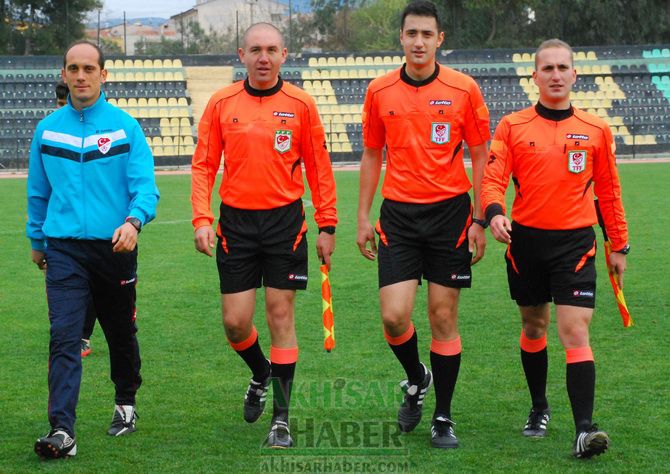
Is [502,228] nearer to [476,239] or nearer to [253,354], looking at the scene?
[476,239]

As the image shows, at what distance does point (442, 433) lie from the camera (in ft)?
17.7

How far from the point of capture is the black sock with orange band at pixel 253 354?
19.3 ft

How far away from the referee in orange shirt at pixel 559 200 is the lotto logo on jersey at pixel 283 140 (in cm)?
103

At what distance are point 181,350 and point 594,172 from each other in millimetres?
3601

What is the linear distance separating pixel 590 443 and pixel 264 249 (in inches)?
74.6

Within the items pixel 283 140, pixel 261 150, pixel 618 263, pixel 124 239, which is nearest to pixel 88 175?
pixel 124 239

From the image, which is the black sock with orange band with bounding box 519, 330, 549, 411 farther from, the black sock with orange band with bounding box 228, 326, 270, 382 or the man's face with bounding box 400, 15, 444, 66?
the man's face with bounding box 400, 15, 444, 66

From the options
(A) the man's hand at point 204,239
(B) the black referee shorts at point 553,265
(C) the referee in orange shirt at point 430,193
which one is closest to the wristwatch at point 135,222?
(A) the man's hand at point 204,239

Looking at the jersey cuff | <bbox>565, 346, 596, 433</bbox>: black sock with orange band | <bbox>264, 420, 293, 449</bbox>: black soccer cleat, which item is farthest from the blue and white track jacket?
<bbox>565, 346, 596, 433</bbox>: black sock with orange band

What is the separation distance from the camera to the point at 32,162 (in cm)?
555

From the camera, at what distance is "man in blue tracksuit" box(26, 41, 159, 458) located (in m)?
5.40

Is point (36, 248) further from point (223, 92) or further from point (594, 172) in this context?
point (594, 172)

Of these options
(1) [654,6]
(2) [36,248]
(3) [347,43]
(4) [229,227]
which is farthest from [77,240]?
(3) [347,43]

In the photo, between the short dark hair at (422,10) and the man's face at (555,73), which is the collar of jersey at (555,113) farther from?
the short dark hair at (422,10)
